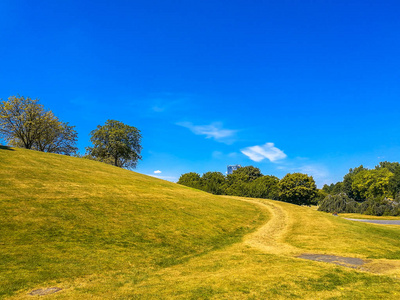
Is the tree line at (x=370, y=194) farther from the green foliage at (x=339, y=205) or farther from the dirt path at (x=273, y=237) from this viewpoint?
the dirt path at (x=273, y=237)

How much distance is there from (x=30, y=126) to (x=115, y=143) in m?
21.9

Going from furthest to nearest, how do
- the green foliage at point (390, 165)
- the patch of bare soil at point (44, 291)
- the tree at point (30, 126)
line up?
the green foliage at point (390, 165) < the tree at point (30, 126) < the patch of bare soil at point (44, 291)

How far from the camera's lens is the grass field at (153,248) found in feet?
33.5

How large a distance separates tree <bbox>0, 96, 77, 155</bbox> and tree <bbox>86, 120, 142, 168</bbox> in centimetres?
1176

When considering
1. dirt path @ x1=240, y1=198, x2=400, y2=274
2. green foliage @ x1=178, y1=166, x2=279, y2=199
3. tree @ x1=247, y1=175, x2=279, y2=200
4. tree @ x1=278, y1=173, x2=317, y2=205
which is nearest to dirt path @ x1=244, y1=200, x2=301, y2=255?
dirt path @ x1=240, y1=198, x2=400, y2=274

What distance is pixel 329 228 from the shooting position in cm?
2733

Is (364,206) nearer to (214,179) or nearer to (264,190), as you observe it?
(264,190)

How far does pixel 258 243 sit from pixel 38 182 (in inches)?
906

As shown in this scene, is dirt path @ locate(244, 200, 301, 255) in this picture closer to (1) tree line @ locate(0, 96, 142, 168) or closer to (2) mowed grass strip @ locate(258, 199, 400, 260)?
→ (2) mowed grass strip @ locate(258, 199, 400, 260)

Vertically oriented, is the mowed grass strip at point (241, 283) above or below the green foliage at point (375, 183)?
below

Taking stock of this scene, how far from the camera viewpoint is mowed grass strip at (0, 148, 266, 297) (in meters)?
12.4

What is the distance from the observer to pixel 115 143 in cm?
7000

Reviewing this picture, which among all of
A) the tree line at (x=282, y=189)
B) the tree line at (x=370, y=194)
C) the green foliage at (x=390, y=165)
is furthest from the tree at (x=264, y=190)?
the green foliage at (x=390, y=165)

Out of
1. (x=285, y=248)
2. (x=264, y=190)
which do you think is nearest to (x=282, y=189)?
(x=264, y=190)
